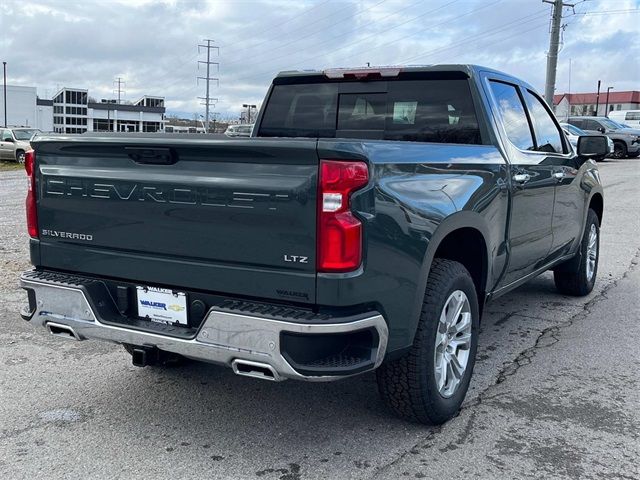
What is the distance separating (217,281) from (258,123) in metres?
2.54

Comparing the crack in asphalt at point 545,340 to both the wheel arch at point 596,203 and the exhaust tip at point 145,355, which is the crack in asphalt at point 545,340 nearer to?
the wheel arch at point 596,203

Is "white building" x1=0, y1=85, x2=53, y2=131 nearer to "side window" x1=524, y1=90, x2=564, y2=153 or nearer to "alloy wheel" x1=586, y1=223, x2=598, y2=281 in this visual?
"alloy wheel" x1=586, y1=223, x2=598, y2=281

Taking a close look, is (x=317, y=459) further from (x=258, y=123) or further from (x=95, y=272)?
(x=258, y=123)

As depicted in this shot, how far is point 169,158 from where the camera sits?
10.4 feet

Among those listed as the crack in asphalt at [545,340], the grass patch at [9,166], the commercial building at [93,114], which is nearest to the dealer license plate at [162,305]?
the crack in asphalt at [545,340]

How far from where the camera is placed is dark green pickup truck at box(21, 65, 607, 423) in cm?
288

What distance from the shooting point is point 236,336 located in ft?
9.67

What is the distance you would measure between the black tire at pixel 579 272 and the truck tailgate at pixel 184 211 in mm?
4186

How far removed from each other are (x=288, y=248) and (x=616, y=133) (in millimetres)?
28576

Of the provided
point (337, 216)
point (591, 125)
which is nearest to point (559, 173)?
point (337, 216)

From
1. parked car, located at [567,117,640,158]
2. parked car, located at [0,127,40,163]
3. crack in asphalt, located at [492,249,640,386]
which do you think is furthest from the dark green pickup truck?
parked car, located at [0,127,40,163]

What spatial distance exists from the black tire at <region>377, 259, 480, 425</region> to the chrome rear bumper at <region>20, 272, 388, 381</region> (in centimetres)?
38

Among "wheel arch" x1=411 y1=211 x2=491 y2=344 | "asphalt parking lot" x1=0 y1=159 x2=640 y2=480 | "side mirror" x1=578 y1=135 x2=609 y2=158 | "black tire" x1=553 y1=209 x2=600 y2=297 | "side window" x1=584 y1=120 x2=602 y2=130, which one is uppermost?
"side window" x1=584 y1=120 x2=602 y2=130

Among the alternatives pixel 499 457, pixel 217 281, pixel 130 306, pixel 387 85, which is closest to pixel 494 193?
pixel 387 85
